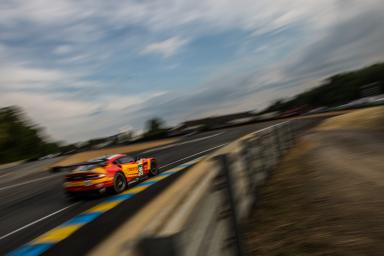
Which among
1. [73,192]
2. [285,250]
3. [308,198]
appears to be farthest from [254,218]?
[73,192]

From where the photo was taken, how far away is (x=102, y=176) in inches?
447

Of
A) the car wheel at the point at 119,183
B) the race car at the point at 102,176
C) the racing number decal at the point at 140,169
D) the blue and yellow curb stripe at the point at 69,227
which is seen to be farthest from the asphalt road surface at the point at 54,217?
the racing number decal at the point at 140,169

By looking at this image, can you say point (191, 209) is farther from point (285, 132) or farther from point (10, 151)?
point (10, 151)

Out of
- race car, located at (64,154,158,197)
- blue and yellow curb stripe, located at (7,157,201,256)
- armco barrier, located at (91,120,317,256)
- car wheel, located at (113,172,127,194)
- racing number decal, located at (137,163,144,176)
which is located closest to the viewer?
armco barrier, located at (91,120,317,256)

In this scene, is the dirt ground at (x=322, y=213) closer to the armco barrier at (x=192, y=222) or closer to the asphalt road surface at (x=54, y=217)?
the armco barrier at (x=192, y=222)

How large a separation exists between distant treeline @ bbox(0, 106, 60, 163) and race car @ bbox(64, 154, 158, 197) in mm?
82245

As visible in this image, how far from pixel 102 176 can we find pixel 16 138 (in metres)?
89.7

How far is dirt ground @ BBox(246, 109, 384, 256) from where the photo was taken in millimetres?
4508

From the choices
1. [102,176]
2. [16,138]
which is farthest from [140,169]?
[16,138]

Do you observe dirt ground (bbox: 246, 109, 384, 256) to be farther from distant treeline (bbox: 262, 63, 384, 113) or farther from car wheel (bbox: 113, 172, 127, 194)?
distant treeline (bbox: 262, 63, 384, 113)

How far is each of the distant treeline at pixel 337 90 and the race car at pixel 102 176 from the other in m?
87.6

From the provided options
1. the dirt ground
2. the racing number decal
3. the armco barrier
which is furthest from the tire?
the armco barrier

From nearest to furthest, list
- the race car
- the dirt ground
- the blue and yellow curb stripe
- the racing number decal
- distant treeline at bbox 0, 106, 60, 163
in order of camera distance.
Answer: the dirt ground, the blue and yellow curb stripe, the race car, the racing number decal, distant treeline at bbox 0, 106, 60, 163

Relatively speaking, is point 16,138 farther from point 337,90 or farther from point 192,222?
point 192,222
